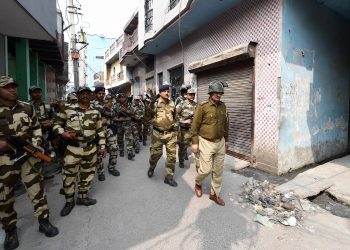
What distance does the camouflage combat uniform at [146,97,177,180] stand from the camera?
4.65 meters

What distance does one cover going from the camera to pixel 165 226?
3.30 metres

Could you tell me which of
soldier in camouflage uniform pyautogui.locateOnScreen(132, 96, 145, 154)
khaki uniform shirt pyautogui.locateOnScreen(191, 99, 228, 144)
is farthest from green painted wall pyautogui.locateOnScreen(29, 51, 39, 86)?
khaki uniform shirt pyautogui.locateOnScreen(191, 99, 228, 144)


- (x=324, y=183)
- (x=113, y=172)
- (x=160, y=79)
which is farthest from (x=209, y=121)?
(x=160, y=79)

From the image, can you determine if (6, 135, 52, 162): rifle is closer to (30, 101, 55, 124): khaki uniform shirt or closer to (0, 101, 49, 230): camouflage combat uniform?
(0, 101, 49, 230): camouflage combat uniform

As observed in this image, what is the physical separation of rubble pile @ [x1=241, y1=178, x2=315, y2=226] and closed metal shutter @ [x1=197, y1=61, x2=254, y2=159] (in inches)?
73.2

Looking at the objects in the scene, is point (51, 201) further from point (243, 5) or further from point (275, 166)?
point (243, 5)

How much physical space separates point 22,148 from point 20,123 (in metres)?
0.31

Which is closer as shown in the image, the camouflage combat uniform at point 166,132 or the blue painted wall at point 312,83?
the camouflage combat uniform at point 166,132

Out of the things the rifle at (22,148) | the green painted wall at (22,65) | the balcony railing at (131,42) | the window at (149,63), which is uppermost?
the balcony railing at (131,42)

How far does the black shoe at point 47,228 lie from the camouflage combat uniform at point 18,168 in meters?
0.08

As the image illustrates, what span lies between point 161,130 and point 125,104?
2732 millimetres

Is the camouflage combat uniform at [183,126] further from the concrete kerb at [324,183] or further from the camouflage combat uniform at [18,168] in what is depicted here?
the camouflage combat uniform at [18,168]

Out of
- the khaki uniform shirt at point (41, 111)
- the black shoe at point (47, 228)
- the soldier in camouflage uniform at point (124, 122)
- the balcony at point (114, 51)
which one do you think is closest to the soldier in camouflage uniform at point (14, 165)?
the black shoe at point (47, 228)

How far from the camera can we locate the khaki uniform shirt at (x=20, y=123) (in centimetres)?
281
